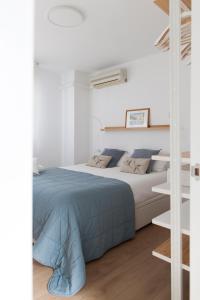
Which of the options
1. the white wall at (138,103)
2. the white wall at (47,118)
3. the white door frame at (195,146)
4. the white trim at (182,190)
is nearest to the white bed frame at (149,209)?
the white wall at (138,103)

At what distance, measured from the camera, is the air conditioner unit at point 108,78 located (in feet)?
13.6

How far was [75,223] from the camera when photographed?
6.24ft

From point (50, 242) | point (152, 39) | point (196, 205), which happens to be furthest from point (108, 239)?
point (152, 39)

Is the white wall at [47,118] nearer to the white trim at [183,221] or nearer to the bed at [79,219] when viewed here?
the bed at [79,219]

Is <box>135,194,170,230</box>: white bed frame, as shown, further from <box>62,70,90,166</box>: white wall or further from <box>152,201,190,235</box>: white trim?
<box>62,70,90,166</box>: white wall

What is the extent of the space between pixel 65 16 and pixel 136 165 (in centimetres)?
207

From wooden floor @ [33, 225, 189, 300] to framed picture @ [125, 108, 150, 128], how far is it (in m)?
2.13

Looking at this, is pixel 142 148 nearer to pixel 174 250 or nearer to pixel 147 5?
pixel 147 5

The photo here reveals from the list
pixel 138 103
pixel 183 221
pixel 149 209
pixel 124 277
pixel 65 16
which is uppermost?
pixel 65 16

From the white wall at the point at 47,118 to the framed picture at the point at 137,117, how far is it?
1616 millimetres

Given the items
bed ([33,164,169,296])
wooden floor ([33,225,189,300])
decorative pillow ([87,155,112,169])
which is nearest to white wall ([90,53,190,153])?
decorative pillow ([87,155,112,169])

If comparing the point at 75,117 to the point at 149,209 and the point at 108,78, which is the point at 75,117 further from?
the point at 149,209

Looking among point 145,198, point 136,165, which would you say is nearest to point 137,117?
point 136,165
